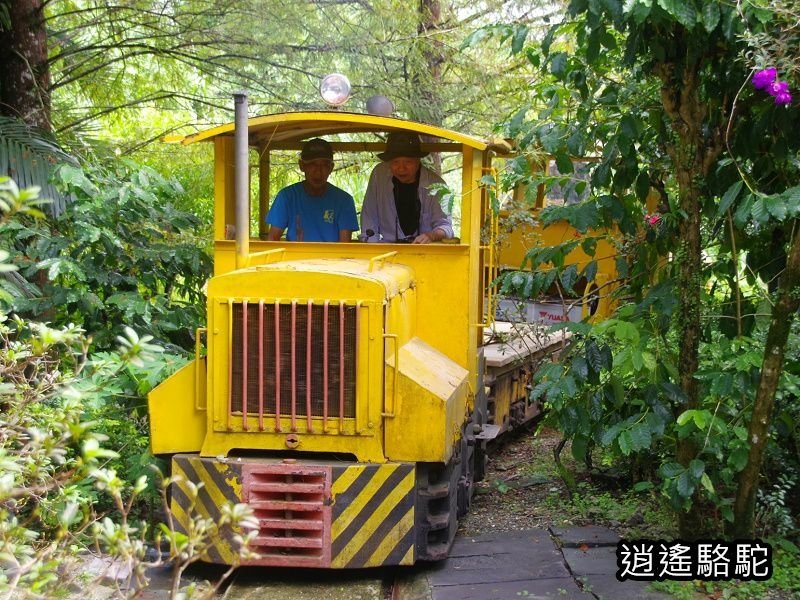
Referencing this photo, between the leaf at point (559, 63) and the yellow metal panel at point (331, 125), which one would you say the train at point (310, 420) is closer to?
the yellow metal panel at point (331, 125)

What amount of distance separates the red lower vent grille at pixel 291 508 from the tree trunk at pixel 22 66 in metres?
4.29

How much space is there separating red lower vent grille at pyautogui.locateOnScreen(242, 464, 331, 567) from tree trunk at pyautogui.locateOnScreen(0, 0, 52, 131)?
429 cm

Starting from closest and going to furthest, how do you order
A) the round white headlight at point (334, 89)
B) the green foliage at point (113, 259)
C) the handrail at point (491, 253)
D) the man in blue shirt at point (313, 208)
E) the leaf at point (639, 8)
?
1. the leaf at point (639, 8)
2. the round white headlight at point (334, 89)
3. the handrail at point (491, 253)
4. the man in blue shirt at point (313, 208)
5. the green foliage at point (113, 259)

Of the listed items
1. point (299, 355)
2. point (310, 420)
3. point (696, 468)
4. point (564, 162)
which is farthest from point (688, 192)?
point (310, 420)

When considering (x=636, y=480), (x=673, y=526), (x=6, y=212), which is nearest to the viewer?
(x=6, y=212)

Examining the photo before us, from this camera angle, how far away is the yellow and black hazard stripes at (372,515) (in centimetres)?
543

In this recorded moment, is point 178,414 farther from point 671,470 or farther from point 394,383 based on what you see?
point 671,470

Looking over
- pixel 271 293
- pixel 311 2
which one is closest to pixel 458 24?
pixel 311 2

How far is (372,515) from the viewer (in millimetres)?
5465

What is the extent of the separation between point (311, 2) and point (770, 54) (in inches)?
249

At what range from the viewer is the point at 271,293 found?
216 inches

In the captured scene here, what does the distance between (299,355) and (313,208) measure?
1.78 metres

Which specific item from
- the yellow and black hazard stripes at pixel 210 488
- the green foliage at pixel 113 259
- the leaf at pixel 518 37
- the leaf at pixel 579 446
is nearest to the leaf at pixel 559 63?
the leaf at pixel 518 37

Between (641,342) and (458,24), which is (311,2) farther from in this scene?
(641,342)
